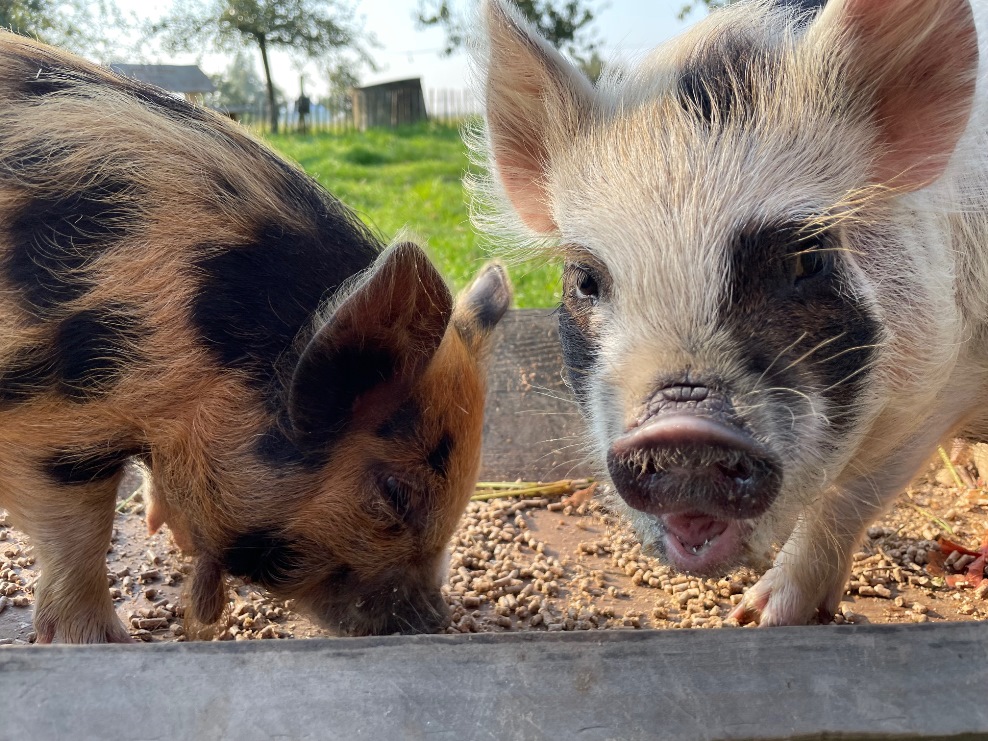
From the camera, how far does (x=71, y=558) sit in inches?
95.7

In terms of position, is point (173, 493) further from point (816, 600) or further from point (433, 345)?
point (816, 600)

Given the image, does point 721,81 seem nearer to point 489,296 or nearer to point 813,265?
point 813,265

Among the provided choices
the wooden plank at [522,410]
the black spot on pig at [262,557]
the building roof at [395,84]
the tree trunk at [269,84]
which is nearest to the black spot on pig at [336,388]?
the black spot on pig at [262,557]

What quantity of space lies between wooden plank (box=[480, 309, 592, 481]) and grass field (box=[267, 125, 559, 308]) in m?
0.29

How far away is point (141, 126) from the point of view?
2.51 m

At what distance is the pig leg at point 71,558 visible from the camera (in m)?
2.42

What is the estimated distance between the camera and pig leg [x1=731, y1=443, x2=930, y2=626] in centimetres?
244

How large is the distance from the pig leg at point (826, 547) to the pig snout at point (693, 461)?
2.27 feet

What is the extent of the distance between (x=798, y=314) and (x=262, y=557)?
1586 millimetres

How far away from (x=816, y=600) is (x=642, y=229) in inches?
52.1

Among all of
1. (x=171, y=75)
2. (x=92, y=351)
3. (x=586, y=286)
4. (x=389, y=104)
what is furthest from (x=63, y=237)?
(x=389, y=104)

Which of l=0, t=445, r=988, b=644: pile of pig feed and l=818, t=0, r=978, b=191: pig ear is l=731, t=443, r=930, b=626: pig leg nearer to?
l=0, t=445, r=988, b=644: pile of pig feed

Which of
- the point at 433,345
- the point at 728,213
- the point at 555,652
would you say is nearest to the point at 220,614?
the point at 433,345

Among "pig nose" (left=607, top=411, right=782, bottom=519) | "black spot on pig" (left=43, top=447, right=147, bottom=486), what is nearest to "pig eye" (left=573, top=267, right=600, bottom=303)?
"pig nose" (left=607, top=411, right=782, bottom=519)
